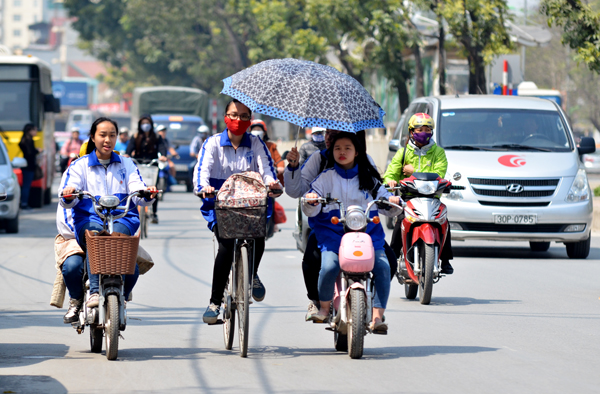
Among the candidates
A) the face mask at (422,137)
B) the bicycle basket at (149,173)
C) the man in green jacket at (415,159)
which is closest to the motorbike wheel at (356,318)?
the man in green jacket at (415,159)

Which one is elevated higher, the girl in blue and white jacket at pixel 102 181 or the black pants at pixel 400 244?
the girl in blue and white jacket at pixel 102 181

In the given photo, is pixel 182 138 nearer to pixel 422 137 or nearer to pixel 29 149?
pixel 29 149

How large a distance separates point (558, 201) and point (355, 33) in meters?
18.5

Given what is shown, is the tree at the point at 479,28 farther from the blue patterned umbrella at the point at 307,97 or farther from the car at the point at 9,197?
the blue patterned umbrella at the point at 307,97

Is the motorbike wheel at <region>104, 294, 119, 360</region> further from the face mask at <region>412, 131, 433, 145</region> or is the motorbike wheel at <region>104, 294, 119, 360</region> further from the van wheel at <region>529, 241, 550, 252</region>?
the van wheel at <region>529, 241, 550, 252</region>

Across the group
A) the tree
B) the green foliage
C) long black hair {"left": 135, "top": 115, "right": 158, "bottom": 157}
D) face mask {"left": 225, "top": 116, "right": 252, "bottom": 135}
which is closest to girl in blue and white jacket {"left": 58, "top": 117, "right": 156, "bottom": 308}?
face mask {"left": 225, "top": 116, "right": 252, "bottom": 135}

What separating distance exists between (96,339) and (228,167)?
1.40 m

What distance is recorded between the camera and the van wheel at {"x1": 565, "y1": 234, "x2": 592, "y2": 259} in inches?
547

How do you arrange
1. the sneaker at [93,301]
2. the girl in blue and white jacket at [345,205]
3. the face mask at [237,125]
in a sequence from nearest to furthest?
the sneaker at [93,301]
the girl in blue and white jacket at [345,205]
the face mask at [237,125]

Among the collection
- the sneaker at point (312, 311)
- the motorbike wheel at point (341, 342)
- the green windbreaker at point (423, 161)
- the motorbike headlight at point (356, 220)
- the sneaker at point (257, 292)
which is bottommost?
the motorbike wheel at point (341, 342)

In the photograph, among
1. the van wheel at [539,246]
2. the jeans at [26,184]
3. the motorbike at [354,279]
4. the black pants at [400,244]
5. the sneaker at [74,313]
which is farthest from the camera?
the jeans at [26,184]

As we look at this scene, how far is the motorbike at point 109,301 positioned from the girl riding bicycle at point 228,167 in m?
0.45

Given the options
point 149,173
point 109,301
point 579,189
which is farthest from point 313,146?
point 109,301

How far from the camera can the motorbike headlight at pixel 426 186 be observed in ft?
32.0
